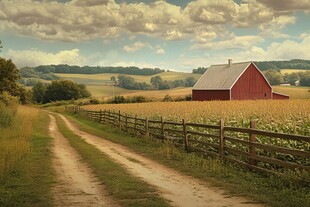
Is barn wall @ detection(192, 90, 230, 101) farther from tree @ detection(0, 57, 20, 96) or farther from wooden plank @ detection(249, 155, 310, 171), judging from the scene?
wooden plank @ detection(249, 155, 310, 171)

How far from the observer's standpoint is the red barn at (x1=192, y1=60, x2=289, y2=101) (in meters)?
57.6

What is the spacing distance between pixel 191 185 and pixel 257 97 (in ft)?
170

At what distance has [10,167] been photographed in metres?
13.1

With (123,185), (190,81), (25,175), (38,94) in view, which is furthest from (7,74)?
(190,81)

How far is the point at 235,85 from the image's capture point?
57.4 m

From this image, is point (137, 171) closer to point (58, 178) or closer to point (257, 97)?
point (58, 178)

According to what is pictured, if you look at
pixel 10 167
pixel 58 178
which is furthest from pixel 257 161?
pixel 10 167

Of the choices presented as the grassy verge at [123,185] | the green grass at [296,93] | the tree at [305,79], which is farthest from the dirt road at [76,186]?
the tree at [305,79]

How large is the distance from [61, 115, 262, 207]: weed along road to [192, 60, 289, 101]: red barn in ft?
142

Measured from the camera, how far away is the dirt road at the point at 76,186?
8961mm

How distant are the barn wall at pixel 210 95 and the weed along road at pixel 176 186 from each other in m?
42.9

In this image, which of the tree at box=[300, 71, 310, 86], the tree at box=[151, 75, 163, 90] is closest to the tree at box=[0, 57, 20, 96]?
the tree at box=[300, 71, 310, 86]

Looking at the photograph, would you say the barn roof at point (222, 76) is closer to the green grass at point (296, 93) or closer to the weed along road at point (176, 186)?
the green grass at point (296, 93)

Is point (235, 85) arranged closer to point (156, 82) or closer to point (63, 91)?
point (63, 91)
